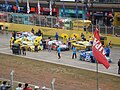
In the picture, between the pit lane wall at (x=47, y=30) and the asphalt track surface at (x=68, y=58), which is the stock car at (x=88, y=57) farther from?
the pit lane wall at (x=47, y=30)

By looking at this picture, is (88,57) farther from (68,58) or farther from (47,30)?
(47,30)

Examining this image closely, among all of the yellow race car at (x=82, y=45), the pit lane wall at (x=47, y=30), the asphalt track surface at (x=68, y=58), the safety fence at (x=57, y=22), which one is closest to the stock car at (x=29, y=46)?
the asphalt track surface at (x=68, y=58)

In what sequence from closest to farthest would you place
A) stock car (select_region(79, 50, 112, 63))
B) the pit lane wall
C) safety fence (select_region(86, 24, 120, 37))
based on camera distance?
stock car (select_region(79, 50, 112, 63)) < the pit lane wall < safety fence (select_region(86, 24, 120, 37))

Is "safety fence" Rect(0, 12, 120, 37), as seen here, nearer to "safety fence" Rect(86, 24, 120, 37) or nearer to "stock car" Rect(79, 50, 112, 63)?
"safety fence" Rect(86, 24, 120, 37)

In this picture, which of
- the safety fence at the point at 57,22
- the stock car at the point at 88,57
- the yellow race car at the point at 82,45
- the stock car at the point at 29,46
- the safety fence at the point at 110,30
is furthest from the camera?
the safety fence at the point at 57,22

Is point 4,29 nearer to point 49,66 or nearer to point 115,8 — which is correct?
point 115,8

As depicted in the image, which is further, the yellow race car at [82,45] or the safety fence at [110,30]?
the safety fence at [110,30]

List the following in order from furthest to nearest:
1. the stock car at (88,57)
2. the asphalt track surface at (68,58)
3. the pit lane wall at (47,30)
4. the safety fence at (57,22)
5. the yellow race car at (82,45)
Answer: the safety fence at (57,22) < the pit lane wall at (47,30) < the yellow race car at (82,45) < the stock car at (88,57) < the asphalt track surface at (68,58)

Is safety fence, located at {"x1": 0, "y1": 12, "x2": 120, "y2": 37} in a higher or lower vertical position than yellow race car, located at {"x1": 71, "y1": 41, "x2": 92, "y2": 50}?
higher

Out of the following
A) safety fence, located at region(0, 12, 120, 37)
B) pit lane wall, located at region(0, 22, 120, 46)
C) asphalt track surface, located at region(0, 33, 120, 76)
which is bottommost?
asphalt track surface, located at region(0, 33, 120, 76)

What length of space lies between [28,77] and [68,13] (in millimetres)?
43298

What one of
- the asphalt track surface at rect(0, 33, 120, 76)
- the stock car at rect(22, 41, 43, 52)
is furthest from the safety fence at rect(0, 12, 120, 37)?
the stock car at rect(22, 41, 43, 52)

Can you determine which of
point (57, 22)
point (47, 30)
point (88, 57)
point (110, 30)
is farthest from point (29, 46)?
point (57, 22)

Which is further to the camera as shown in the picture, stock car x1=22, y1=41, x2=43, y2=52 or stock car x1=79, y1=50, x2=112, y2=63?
stock car x1=22, y1=41, x2=43, y2=52
